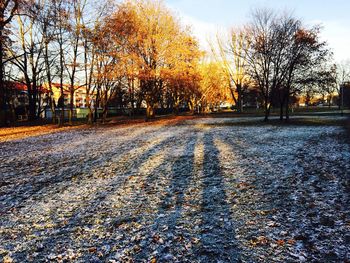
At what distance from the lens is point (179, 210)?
214 inches

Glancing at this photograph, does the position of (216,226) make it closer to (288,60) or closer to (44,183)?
(44,183)

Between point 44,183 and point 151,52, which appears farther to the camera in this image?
point 151,52

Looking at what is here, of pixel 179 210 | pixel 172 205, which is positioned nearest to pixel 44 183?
pixel 172 205

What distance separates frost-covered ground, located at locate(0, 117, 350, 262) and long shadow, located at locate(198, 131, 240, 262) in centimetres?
2

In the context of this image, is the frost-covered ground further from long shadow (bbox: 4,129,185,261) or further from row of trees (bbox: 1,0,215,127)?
row of trees (bbox: 1,0,215,127)

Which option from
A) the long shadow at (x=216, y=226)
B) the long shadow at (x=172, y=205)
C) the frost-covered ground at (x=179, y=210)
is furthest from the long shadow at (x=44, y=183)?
the long shadow at (x=216, y=226)

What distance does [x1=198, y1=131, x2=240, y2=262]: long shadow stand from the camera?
12.4ft

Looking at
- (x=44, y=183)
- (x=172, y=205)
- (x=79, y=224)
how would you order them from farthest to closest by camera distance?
(x=44, y=183)
(x=172, y=205)
(x=79, y=224)

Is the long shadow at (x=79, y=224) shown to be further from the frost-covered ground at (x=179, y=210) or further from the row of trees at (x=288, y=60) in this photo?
the row of trees at (x=288, y=60)

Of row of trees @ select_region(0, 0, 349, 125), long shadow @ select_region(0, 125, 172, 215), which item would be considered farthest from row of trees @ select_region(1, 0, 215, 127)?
long shadow @ select_region(0, 125, 172, 215)

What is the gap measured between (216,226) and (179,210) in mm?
1012

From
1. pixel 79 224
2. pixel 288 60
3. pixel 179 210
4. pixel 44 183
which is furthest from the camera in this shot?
pixel 288 60

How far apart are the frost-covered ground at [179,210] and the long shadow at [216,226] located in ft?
0.05

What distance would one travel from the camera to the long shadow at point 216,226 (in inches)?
149
